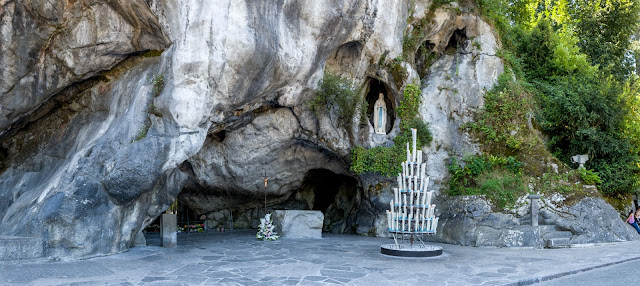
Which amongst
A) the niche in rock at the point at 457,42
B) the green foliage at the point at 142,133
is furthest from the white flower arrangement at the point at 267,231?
the niche in rock at the point at 457,42

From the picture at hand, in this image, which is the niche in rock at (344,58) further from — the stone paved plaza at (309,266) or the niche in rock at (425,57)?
the stone paved plaza at (309,266)

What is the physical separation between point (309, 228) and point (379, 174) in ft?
9.57

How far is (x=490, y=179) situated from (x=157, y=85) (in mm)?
9396

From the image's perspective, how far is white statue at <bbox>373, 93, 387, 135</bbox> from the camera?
1605 cm

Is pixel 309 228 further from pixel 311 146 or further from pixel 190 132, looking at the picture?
pixel 190 132

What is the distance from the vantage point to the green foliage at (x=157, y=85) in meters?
11.0

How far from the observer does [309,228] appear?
1501 cm

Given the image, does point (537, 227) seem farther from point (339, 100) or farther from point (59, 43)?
point (59, 43)

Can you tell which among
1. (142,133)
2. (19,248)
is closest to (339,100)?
(142,133)

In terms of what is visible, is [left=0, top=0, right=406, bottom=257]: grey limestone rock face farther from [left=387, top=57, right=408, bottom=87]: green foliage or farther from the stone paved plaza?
[left=387, top=57, right=408, bottom=87]: green foliage

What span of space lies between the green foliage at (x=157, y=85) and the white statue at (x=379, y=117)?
7471 millimetres

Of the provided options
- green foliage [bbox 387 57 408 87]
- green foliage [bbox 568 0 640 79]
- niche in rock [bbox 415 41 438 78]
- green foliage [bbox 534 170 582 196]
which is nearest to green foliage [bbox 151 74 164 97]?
green foliage [bbox 387 57 408 87]

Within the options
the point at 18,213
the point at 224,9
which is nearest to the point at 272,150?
the point at 224,9

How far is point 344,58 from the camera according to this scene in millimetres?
15258
